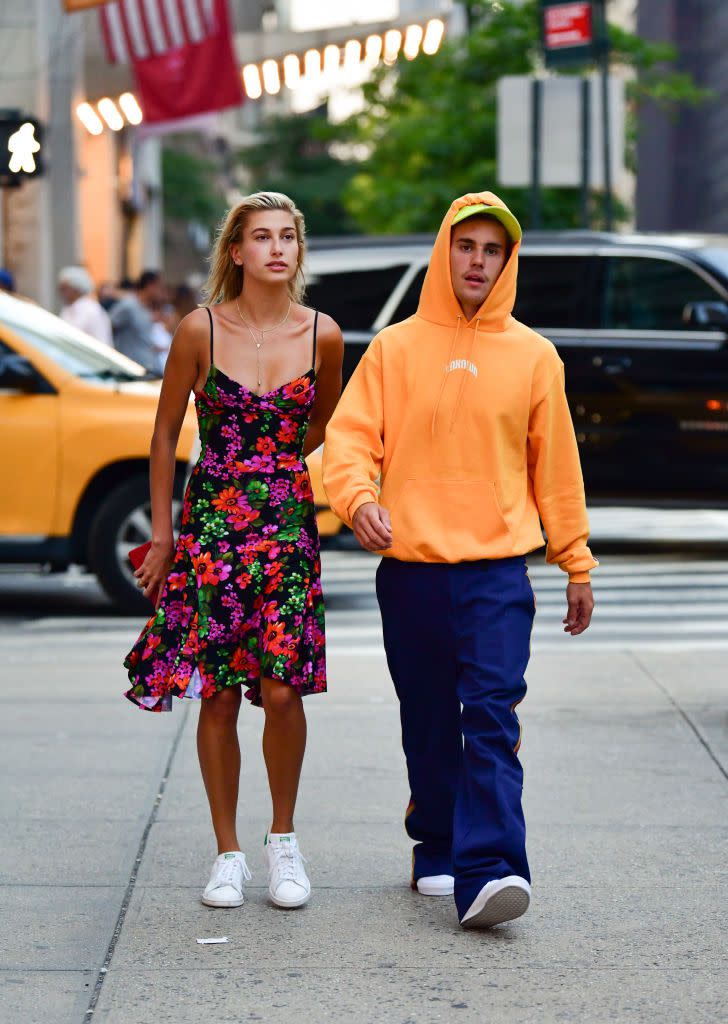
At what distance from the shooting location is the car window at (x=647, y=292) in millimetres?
11586

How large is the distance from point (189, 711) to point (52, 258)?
1827 centimetres

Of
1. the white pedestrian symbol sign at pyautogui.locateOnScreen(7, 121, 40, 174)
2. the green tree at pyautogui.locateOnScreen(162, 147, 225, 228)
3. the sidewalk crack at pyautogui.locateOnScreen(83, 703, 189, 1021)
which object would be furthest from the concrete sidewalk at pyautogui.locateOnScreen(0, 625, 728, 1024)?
the green tree at pyautogui.locateOnScreen(162, 147, 225, 228)

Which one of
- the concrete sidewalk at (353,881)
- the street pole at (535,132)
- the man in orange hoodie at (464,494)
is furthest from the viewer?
the street pole at (535,132)

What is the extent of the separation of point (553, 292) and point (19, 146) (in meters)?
4.58

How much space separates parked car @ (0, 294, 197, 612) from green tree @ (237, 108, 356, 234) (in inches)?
2077

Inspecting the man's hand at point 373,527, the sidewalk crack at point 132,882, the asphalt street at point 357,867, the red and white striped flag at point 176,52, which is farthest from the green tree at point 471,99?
the man's hand at point 373,527

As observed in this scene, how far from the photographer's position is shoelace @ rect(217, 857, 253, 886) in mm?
4625

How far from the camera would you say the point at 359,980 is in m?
4.08

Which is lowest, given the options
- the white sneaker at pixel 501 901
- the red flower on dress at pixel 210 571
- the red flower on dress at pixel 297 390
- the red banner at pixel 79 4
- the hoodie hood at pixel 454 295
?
the white sneaker at pixel 501 901

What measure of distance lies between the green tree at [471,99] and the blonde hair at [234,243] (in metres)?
22.8

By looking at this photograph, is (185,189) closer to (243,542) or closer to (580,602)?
(243,542)

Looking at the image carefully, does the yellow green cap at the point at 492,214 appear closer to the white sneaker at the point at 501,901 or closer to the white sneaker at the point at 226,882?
the white sneaker at the point at 501,901

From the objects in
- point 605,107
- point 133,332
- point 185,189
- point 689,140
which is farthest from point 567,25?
point 689,140

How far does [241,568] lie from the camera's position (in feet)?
15.0
